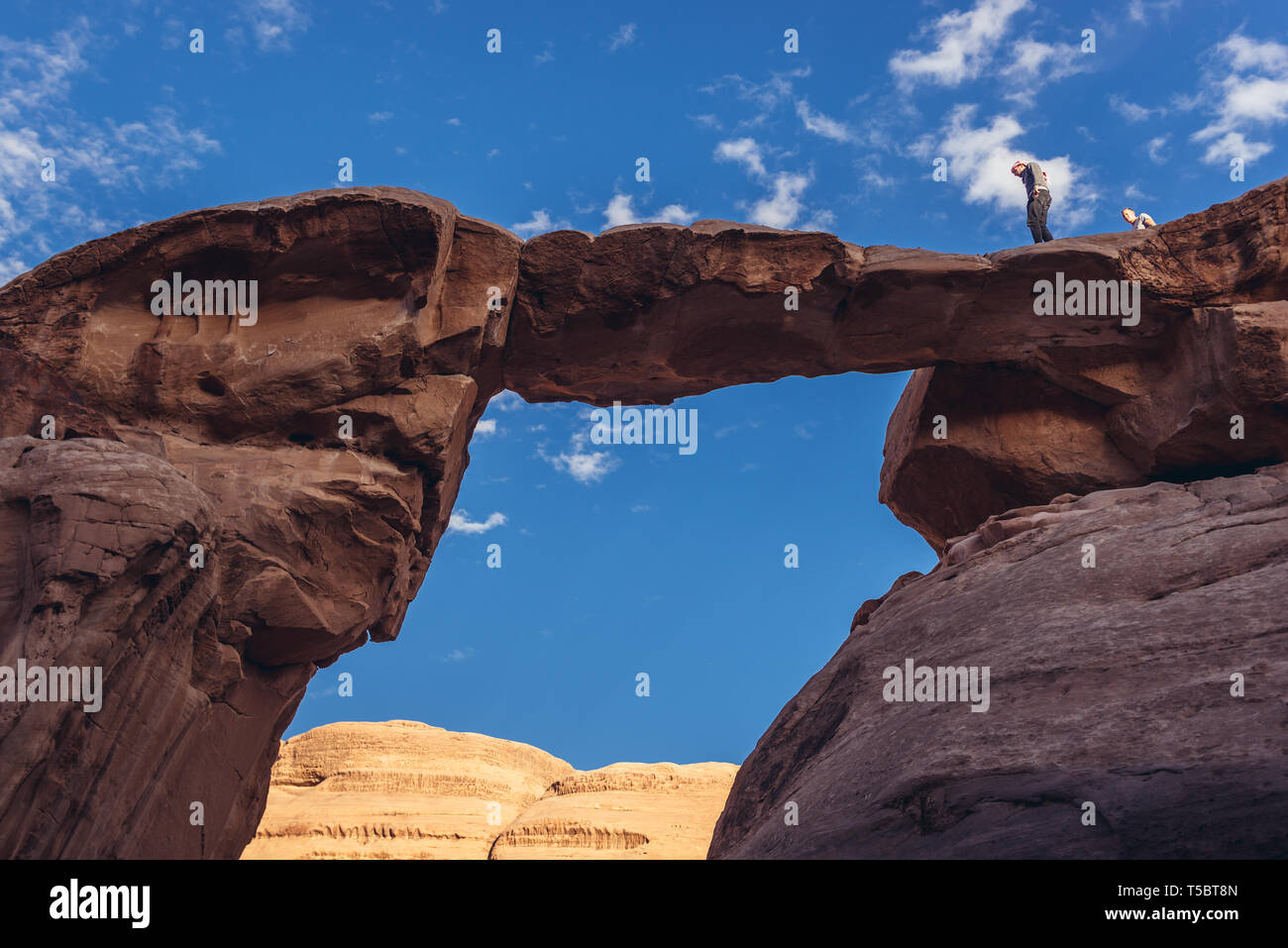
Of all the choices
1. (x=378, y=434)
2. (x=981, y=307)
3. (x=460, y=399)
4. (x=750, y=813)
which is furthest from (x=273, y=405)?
(x=981, y=307)

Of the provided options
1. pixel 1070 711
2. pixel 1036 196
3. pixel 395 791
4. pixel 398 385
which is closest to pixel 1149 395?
pixel 1036 196

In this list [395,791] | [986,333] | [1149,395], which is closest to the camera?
[1149,395]

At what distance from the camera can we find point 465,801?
3247 centimetres

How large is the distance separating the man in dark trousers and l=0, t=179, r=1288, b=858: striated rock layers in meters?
1.48

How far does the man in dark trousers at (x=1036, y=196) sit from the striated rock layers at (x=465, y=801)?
16.5 metres

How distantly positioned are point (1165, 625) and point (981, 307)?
296 inches

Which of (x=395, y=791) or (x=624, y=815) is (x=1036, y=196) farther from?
(x=395, y=791)

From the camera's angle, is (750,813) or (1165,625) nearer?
(1165,625)

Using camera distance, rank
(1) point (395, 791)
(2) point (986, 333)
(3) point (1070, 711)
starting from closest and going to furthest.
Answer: (3) point (1070, 711), (2) point (986, 333), (1) point (395, 791)

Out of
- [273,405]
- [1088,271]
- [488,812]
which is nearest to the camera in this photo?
[273,405]

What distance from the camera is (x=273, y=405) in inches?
586

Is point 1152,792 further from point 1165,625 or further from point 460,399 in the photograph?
point 460,399

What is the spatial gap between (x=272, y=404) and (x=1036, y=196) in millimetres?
12811

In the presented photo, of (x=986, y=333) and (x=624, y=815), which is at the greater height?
(x=986, y=333)
